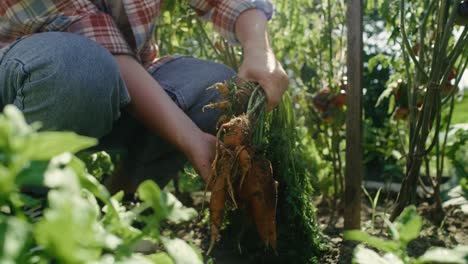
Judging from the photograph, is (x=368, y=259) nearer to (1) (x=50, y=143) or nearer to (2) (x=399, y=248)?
(2) (x=399, y=248)

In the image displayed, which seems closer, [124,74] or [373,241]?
[373,241]

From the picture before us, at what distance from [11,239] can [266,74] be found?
105cm

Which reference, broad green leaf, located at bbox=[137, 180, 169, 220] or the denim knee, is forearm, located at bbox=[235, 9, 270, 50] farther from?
broad green leaf, located at bbox=[137, 180, 169, 220]

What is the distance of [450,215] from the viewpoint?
2.06 meters

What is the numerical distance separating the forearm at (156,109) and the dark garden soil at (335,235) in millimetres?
330

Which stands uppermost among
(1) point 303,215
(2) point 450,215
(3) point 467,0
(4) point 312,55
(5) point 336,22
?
(3) point 467,0

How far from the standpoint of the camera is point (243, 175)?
1.22m

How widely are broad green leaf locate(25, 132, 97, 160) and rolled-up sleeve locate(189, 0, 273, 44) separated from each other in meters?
1.26

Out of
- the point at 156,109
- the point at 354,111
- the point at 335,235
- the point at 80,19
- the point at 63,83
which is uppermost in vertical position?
the point at 80,19

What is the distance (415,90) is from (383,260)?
4.09ft

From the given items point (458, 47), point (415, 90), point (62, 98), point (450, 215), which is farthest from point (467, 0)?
point (62, 98)

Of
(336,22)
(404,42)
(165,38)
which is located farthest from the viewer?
(165,38)

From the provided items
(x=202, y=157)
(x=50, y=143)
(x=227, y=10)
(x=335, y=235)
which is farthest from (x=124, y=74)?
(x=50, y=143)

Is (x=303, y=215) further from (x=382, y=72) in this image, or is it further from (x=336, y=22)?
(x=382, y=72)
